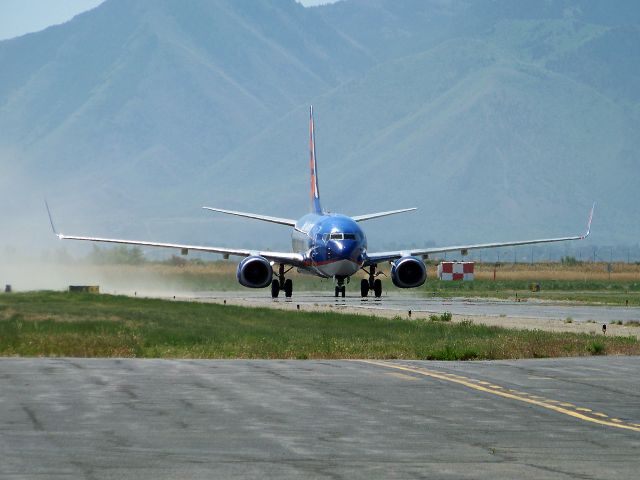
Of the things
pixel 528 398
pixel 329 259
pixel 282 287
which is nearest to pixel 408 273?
pixel 329 259

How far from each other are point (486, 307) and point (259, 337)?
90.3 feet

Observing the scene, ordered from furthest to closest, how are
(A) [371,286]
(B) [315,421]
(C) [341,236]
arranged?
(A) [371,286], (C) [341,236], (B) [315,421]

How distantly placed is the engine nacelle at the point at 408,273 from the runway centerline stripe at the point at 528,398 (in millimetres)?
47981

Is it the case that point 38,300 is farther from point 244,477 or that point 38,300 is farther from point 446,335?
point 244,477

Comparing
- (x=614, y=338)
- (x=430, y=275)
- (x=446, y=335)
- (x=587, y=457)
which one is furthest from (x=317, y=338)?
(x=430, y=275)

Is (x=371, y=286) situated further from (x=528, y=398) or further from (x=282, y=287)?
(x=528, y=398)

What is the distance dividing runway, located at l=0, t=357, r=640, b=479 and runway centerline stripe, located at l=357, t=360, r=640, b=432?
34mm

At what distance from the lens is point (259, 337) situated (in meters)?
45.5

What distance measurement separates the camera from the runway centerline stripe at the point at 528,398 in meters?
23.5

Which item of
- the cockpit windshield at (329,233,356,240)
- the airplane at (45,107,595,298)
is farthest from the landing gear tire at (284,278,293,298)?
the cockpit windshield at (329,233,356,240)

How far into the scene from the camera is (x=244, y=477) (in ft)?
57.4

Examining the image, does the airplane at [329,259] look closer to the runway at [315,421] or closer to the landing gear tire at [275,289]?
the landing gear tire at [275,289]

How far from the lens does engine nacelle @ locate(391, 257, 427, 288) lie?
273 feet

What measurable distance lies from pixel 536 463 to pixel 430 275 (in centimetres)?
10812
